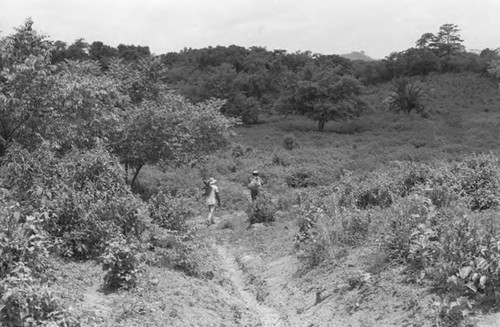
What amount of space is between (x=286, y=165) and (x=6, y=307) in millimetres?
23380

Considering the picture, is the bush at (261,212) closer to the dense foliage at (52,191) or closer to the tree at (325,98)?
the dense foliage at (52,191)

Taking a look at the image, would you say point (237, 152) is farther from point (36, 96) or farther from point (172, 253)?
point (172, 253)

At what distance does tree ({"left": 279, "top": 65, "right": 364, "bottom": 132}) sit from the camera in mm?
46000

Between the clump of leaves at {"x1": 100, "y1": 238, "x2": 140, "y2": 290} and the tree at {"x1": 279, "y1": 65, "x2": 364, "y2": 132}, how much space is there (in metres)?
39.0

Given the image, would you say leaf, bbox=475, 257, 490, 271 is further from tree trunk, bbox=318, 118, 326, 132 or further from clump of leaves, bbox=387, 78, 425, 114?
clump of leaves, bbox=387, 78, 425, 114

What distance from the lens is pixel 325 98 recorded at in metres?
47.1

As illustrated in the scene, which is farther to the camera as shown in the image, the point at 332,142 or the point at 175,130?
the point at 332,142

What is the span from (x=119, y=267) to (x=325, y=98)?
4106cm

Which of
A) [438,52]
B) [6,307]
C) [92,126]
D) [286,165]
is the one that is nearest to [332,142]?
[286,165]

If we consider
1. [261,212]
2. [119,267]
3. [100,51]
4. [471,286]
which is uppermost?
[100,51]

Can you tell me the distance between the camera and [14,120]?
37.8 feet

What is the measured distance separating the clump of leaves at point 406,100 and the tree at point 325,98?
5713 mm

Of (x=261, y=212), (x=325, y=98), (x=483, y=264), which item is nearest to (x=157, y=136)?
(x=261, y=212)

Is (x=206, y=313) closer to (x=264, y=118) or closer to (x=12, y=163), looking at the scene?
(x=12, y=163)
